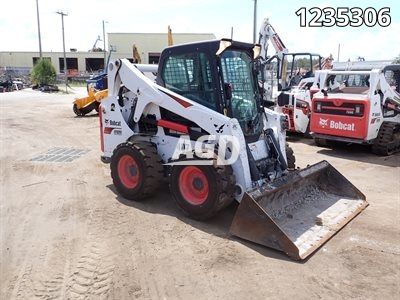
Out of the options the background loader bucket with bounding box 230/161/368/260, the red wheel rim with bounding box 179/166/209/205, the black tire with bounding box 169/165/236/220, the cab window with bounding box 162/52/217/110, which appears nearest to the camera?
the background loader bucket with bounding box 230/161/368/260

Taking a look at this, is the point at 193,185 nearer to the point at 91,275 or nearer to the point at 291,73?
the point at 91,275

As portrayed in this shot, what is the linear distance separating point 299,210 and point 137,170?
228 cm

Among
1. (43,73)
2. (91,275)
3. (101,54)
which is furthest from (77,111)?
(101,54)

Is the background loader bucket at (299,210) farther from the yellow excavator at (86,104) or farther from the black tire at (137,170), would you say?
the yellow excavator at (86,104)

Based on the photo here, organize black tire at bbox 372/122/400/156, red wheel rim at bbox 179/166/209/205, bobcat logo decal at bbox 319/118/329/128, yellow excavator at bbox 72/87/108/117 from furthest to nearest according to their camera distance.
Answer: yellow excavator at bbox 72/87/108/117, bobcat logo decal at bbox 319/118/329/128, black tire at bbox 372/122/400/156, red wheel rim at bbox 179/166/209/205

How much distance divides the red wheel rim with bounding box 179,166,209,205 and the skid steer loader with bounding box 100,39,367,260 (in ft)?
0.04

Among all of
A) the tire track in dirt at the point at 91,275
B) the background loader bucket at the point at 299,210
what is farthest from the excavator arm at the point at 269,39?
the tire track in dirt at the point at 91,275

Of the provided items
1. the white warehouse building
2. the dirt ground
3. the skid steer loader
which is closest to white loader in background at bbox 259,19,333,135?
the dirt ground

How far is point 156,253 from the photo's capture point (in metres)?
4.34

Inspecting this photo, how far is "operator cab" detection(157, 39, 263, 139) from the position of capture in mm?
5219

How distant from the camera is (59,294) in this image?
3547 mm

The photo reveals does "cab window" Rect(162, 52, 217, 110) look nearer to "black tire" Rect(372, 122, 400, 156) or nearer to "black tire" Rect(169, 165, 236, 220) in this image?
"black tire" Rect(169, 165, 236, 220)

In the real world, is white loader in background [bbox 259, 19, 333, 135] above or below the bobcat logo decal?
above

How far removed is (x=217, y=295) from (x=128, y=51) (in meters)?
56.8
